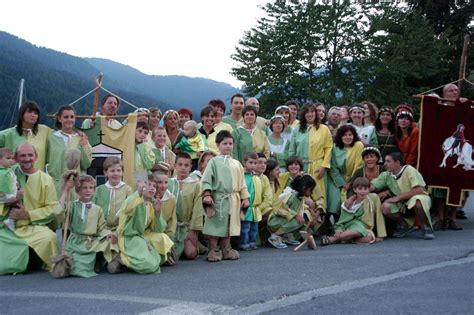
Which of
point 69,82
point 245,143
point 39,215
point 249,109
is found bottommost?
point 39,215

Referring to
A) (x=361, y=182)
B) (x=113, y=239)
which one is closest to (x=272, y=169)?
(x=361, y=182)

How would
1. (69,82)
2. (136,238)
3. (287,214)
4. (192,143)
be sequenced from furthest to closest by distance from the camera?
1. (69,82)
2. (192,143)
3. (287,214)
4. (136,238)

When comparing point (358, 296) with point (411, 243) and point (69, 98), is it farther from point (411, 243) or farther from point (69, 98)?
point (69, 98)

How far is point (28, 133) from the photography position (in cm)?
703

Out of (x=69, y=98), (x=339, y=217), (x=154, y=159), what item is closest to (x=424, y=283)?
(x=339, y=217)

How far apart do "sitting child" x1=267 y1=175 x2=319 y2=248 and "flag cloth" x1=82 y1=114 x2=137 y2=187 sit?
2.04 metres

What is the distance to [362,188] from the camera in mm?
7531

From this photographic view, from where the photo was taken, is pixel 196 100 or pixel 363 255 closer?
pixel 363 255

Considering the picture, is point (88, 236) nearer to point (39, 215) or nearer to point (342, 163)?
point (39, 215)

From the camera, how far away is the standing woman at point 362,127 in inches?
340

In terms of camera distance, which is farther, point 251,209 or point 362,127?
point 362,127

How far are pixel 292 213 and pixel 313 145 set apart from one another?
49.4 inches

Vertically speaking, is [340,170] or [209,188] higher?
[340,170]

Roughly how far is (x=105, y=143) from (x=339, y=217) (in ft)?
11.2
